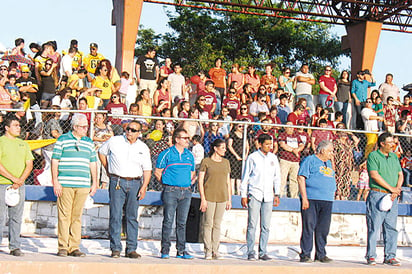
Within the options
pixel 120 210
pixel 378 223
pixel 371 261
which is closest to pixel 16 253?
pixel 120 210

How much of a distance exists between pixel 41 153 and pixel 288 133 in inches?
181

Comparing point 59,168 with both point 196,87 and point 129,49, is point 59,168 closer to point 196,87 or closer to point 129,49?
point 196,87

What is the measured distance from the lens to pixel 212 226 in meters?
9.73

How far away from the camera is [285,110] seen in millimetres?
15695

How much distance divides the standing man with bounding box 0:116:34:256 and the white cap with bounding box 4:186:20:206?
0.13 ft

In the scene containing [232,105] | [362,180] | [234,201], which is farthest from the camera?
[232,105]

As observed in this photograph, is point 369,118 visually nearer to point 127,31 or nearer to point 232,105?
point 232,105

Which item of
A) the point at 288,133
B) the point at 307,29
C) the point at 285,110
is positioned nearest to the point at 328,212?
the point at 288,133

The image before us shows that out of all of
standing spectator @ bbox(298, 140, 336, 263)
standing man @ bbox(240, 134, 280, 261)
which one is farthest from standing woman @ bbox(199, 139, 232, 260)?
standing spectator @ bbox(298, 140, 336, 263)

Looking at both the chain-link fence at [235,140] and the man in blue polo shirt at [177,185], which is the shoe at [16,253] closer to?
the man in blue polo shirt at [177,185]

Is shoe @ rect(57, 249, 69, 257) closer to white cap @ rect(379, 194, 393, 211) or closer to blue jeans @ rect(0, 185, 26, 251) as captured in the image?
blue jeans @ rect(0, 185, 26, 251)

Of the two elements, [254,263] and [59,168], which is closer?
[59,168]

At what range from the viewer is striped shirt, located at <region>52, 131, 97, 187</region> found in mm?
8852

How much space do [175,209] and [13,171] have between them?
7.81ft
